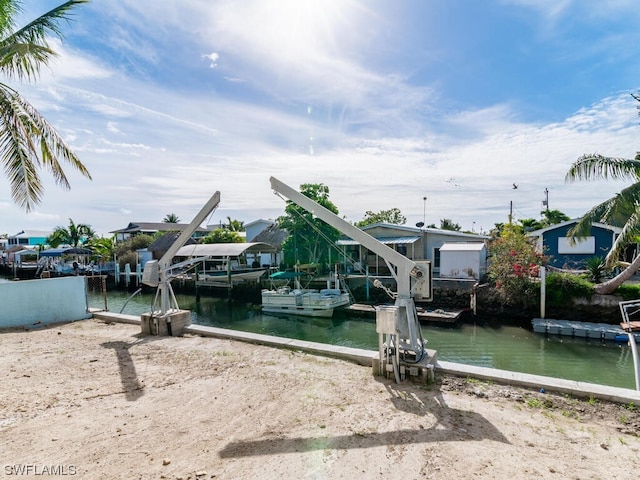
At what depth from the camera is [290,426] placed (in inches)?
145

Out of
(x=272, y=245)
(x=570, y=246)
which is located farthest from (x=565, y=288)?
(x=272, y=245)

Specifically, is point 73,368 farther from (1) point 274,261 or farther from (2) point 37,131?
(1) point 274,261

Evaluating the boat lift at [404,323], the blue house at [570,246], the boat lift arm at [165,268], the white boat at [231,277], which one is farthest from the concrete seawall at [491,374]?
the white boat at [231,277]

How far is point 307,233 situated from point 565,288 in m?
12.6

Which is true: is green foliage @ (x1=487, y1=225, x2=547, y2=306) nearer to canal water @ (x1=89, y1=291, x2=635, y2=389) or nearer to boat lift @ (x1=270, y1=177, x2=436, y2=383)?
canal water @ (x1=89, y1=291, x2=635, y2=389)

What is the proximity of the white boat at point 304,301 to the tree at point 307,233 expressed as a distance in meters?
2.34

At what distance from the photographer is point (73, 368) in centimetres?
560

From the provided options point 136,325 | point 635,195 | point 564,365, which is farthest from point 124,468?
point 635,195

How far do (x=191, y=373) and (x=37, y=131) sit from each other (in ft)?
18.3

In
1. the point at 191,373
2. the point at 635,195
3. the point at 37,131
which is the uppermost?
the point at 37,131

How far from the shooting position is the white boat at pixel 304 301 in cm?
1673

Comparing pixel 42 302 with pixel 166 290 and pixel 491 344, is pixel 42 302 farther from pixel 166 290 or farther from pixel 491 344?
pixel 491 344

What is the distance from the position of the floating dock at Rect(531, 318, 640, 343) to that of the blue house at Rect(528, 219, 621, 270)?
461 centimetres

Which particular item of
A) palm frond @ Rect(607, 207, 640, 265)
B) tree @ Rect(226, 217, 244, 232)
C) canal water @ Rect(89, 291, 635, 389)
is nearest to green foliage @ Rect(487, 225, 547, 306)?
canal water @ Rect(89, 291, 635, 389)
